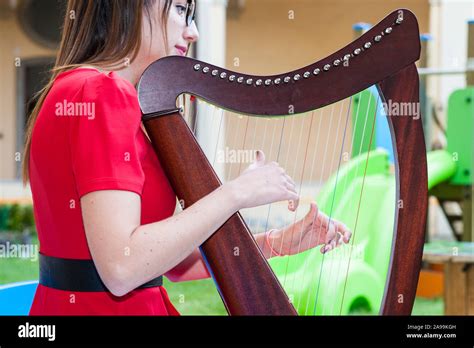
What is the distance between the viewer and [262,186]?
1.22 metres

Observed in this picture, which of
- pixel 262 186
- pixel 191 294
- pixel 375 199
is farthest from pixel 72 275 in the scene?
pixel 191 294

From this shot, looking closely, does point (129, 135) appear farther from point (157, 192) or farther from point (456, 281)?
point (456, 281)

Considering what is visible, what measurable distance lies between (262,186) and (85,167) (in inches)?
10.6

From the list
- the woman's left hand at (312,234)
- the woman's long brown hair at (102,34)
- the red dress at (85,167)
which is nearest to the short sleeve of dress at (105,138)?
the red dress at (85,167)

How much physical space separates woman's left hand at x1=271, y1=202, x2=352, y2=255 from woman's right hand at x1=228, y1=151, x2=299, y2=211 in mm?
132

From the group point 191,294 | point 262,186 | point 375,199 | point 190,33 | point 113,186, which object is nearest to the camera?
point 113,186

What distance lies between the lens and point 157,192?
4.01ft

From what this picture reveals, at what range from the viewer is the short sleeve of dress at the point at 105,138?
1.12m

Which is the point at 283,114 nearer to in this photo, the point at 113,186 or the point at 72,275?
the point at 113,186

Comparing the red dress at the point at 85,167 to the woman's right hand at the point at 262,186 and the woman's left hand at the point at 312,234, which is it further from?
the woman's left hand at the point at 312,234

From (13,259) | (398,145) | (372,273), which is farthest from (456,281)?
(13,259)

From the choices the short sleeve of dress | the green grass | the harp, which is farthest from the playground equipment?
the short sleeve of dress

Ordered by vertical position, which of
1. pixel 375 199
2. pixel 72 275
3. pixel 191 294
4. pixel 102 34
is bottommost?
pixel 191 294
